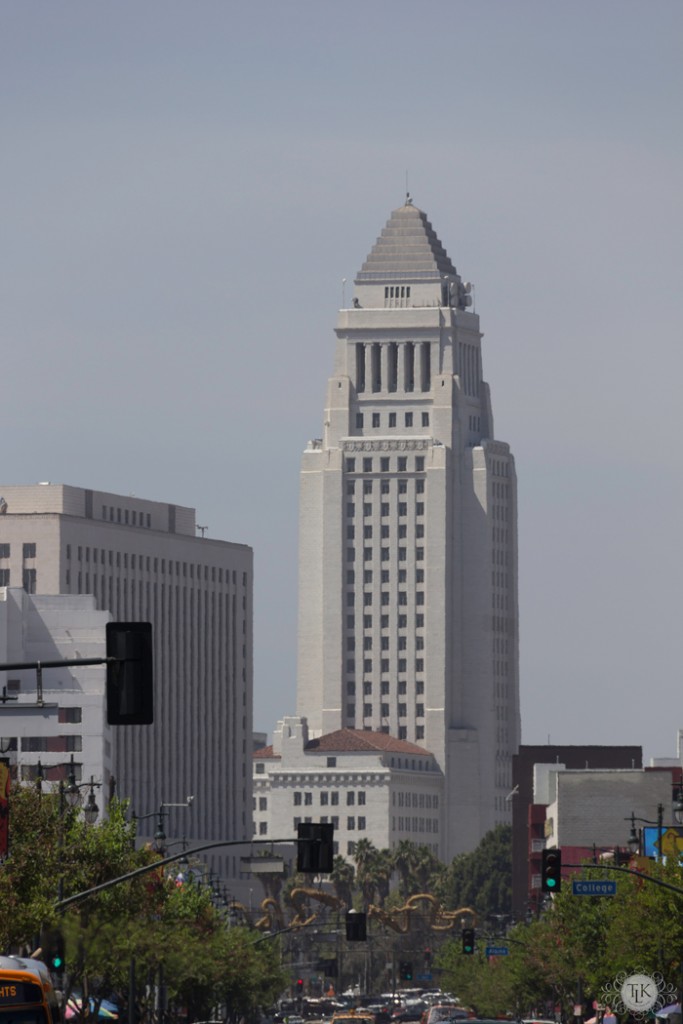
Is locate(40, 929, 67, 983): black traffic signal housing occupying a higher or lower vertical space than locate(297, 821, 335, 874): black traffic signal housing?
lower

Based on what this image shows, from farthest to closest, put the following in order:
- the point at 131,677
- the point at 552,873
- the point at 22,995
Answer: the point at 552,873 → the point at 22,995 → the point at 131,677

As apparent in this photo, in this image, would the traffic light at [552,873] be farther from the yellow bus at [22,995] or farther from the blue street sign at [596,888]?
the yellow bus at [22,995]

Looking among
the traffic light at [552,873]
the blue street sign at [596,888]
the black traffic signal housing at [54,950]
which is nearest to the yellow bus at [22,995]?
the black traffic signal housing at [54,950]

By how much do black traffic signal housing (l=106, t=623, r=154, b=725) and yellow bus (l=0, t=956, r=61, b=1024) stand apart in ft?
27.4

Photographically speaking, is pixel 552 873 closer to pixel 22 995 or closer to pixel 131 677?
pixel 22 995

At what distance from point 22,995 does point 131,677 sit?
360 inches

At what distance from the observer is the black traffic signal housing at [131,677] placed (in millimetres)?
38969

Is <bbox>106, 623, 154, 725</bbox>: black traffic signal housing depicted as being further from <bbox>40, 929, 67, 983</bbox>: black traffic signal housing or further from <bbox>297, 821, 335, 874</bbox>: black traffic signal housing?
<bbox>40, 929, 67, 983</bbox>: black traffic signal housing

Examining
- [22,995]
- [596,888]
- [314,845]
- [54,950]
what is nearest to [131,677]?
[22,995]

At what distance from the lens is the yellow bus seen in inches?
1790

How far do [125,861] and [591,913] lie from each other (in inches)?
1417

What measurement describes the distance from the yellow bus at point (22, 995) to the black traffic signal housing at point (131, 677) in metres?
8.34

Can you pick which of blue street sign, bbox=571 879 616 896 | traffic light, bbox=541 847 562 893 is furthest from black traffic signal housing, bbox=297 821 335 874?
blue street sign, bbox=571 879 616 896

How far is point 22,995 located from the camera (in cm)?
4578
